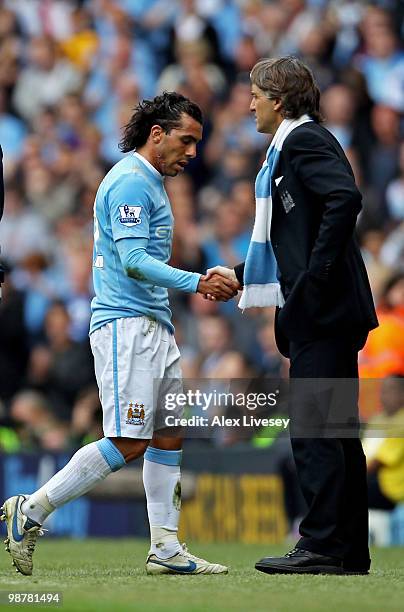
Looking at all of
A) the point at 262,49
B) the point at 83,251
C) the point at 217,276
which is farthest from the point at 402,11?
the point at 217,276

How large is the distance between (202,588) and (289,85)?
6.91ft

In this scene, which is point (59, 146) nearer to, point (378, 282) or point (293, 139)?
point (378, 282)

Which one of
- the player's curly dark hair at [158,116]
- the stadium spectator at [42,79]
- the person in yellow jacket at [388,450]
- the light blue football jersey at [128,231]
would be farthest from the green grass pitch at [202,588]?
the stadium spectator at [42,79]

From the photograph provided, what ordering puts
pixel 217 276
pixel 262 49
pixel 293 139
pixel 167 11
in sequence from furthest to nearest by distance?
1. pixel 167 11
2. pixel 262 49
3. pixel 217 276
4. pixel 293 139

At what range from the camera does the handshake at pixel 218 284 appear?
6223 millimetres

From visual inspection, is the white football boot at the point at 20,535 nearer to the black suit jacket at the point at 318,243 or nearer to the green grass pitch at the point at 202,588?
the green grass pitch at the point at 202,588

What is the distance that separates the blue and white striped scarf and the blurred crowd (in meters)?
3.97

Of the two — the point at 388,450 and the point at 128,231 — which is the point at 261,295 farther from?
the point at 388,450

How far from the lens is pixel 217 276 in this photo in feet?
20.6

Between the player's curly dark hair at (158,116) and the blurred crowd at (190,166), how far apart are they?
407 cm

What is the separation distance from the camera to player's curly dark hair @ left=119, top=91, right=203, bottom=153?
637 cm

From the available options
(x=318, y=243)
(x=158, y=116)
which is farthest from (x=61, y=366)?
(x=318, y=243)

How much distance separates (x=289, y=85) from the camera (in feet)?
19.7

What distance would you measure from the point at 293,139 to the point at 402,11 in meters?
6.38
